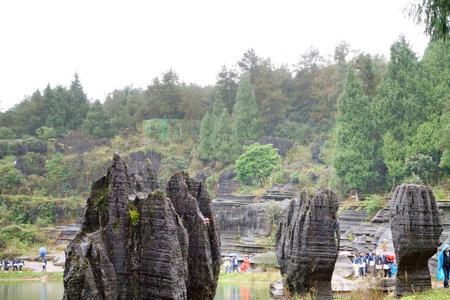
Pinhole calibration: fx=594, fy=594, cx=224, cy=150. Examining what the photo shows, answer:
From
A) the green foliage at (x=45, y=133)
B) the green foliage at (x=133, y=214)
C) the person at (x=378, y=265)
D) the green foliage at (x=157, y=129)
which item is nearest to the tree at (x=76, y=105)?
the green foliage at (x=45, y=133)

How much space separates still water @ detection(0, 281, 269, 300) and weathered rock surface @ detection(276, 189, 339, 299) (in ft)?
14.1

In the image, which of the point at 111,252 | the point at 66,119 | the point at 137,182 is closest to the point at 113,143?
the point at 66,119

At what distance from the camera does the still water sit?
18672 mm

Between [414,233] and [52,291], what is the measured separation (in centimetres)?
1365

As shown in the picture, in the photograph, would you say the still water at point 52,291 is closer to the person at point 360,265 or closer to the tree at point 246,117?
the person at point 360,265

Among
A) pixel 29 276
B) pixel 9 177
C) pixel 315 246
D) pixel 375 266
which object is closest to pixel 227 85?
pixel 9 177

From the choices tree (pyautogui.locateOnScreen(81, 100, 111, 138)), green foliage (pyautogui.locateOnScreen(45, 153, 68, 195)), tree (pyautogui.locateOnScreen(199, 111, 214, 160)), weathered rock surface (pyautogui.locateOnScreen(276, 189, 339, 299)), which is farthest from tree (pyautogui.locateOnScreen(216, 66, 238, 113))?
weathered rock surface (pyautogui.locateOnScreen(276, 189, 339, 299))

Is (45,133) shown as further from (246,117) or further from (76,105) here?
(246,117)

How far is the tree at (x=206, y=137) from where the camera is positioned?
57.2 meters

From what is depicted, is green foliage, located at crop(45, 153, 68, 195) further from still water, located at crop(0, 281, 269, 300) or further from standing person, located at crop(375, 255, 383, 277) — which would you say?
standing person, located at crop(375, 255, 383, 277)

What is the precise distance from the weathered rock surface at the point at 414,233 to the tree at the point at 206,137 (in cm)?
4347

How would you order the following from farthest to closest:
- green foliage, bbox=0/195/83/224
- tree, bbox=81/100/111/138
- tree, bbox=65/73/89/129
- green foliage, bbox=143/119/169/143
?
tree, bbox=65/73/89/129 → green foliage, bbox=143/119/169/143 → tree, bbox=81/100/111/138 → green foliage, bbox=0/195/83/224

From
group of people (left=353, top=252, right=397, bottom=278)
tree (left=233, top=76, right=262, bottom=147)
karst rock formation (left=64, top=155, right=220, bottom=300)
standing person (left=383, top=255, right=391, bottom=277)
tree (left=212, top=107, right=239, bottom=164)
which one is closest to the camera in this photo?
karst rock formation (left=64, top=155, right=220, bottom=300)

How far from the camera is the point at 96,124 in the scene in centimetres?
6134
